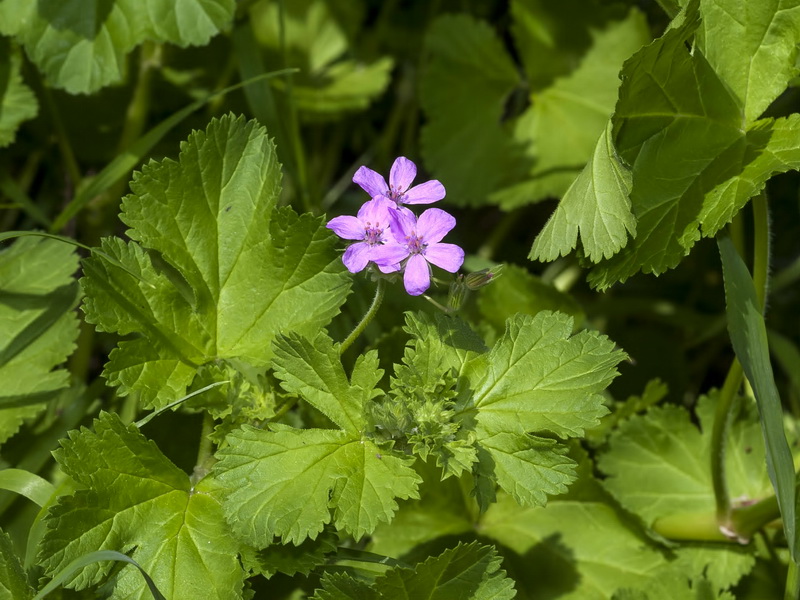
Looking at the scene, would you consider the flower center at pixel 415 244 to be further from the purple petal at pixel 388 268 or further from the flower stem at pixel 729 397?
the flower stem at pixel 729 397

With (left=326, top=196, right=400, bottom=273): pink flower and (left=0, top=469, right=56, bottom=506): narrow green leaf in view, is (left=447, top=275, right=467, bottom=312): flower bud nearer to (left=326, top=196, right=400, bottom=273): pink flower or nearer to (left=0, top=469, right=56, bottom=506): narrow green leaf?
(left=326, top=196, right=400, bottom=273): pink flower

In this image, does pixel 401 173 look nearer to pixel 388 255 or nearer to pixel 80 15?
pixel 388 255

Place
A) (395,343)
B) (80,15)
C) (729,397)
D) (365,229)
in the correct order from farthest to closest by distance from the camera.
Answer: (80,15), (395,343), (729,397), (365,229)

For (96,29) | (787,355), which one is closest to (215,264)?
(96,29)

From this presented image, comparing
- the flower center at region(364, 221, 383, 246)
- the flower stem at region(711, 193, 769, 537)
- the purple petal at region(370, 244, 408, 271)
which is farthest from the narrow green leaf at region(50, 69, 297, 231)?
the flower stem at region(711, 193, 769, 537)

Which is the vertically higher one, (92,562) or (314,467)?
(314,467)

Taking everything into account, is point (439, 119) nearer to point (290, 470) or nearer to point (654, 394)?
point (654, 394)

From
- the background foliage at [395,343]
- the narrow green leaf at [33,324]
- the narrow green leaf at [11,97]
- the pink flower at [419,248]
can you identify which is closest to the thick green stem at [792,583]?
the background foliage at [395,343]
